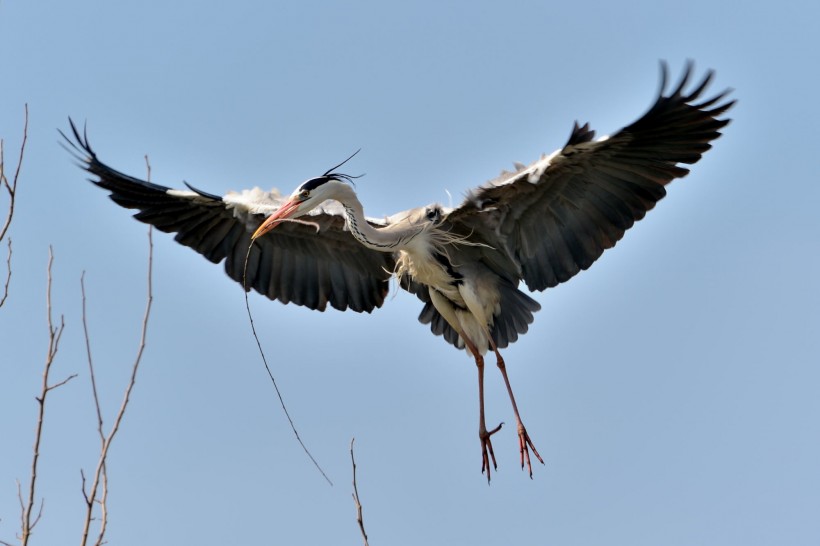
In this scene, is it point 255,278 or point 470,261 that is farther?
point 255,278

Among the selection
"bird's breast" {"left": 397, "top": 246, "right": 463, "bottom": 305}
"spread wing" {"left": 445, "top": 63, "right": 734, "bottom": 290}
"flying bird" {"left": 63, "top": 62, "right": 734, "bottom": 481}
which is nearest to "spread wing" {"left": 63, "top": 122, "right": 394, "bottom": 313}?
"flying bird" {"left": 63, "top": 62, "right": 734, "bottom": 481}

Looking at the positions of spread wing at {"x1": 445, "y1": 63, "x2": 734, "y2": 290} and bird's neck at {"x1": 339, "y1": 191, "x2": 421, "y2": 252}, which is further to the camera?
bird's neck at {"x1": 339, "y1": 191, "x2": 421, "y2": 252}

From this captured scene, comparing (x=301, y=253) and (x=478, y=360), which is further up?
(x=301, y=253)

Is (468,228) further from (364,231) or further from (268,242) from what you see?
(268,242)

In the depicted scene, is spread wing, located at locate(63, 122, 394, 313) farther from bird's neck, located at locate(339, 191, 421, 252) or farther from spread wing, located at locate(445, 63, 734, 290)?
spread wing, located at locate(445, 63, 734, 290)

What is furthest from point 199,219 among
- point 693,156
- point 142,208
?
point 693,156

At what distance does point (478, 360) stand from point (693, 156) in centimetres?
264

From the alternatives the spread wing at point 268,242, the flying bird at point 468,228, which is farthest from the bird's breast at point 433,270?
the spread wing at point 268,242

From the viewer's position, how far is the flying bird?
7418 millimetres

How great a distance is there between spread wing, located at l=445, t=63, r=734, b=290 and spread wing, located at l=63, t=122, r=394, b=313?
3.69 feet

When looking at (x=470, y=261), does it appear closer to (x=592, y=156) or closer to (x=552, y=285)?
(x=552, y=285)

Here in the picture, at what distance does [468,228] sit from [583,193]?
3.24ft

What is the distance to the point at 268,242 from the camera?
30.2 feet

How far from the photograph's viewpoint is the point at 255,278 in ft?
30.4
